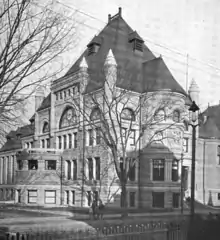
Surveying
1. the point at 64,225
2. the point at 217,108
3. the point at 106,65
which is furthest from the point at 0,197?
the point at 217,108

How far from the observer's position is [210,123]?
39.2 feet

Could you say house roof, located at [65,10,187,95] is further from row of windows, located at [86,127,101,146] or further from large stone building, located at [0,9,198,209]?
row of windows, located at [86,127,101,146]

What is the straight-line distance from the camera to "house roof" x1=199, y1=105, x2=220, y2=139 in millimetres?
11109

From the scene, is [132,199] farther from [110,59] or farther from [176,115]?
[110,59]

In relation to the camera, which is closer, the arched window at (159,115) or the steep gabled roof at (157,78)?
the steep gabled roof at (157,78)

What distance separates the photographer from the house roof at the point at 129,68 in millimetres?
11312

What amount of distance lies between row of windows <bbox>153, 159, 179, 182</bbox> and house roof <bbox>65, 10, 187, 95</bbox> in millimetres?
3871

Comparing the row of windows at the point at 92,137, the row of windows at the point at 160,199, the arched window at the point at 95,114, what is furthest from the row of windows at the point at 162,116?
the row of windows at the point at 160,199

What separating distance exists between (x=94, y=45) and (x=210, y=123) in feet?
16.2

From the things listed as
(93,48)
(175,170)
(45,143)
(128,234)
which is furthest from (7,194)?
(128,234)

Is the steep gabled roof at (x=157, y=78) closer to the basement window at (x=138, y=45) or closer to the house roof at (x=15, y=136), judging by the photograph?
the basement window at (x=138, y=45)

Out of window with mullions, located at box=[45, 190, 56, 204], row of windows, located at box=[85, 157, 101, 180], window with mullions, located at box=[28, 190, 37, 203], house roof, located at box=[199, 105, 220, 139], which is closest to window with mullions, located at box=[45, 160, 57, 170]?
window with mullions, located at box=[45, 190, 56, 204]

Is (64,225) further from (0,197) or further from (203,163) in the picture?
(203,163)

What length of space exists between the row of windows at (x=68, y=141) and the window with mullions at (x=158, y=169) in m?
3.64
